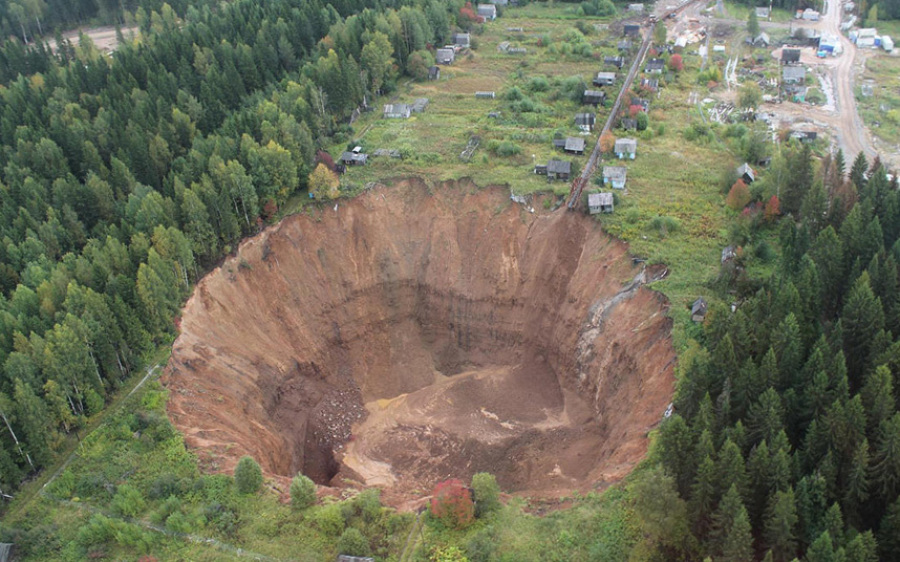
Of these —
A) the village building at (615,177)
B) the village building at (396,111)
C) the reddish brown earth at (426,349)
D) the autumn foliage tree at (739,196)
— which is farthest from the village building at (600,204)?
the village building at (396,111)

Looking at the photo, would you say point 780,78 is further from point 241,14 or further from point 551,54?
point 241,14

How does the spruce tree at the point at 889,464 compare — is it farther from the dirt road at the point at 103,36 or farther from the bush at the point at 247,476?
the dirt road at the point at 103,36

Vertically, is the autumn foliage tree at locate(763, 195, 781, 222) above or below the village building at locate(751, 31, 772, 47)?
below

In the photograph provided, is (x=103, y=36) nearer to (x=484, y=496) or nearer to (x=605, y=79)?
(x=605, y=79)

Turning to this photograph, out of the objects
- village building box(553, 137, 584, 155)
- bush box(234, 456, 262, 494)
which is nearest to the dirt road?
village building box(553, 137, 584, 155)

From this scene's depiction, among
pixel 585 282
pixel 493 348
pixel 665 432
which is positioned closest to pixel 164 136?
pixel 493 348

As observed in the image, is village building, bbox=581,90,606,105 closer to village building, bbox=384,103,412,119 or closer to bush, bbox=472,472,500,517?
village building, bbox=384,103,412,119
